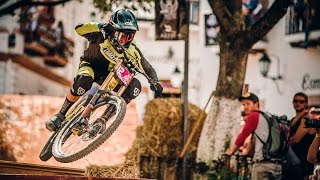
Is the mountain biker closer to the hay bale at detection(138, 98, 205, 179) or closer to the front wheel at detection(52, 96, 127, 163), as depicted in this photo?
the front wheel at detection(52, 96, 127, 163)

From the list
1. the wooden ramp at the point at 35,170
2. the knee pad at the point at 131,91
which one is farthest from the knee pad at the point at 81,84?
the wooden ramp at the point at 35,170

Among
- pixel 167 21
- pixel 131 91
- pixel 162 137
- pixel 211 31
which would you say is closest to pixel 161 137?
pixel 162 137

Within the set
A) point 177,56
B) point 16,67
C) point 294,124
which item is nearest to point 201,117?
point 294,124

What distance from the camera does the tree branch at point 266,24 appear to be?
72.1ft

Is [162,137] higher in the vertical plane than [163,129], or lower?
lower

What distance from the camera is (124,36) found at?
1512 centimetres

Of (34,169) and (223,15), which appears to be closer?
(34,169)

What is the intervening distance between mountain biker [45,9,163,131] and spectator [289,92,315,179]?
2.75 meters

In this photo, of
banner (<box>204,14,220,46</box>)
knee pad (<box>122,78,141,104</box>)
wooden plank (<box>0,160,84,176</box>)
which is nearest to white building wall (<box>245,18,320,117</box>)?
banner (<box>204,14,220,46</box>)

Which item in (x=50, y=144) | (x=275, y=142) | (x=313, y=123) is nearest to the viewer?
(x=313, y=123)

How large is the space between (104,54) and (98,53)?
9cm

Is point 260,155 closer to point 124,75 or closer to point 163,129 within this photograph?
point 124,75

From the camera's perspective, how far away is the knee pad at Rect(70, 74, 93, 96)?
50.1 feet

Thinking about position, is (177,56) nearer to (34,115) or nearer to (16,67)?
(16,67)
